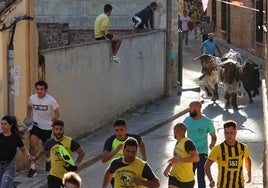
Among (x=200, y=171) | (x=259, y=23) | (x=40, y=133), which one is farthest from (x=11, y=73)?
(x=259, y=23)

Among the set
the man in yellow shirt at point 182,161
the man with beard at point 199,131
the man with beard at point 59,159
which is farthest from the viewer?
the man with beard at point 199,131

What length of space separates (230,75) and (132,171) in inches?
565

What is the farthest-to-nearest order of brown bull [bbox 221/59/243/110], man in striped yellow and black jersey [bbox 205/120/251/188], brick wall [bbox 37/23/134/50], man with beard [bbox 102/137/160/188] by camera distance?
brick wall [bbox 37/23/134/50] → brown bull [bbox 221/59/243/110] → man in striped yellow and black jersey [bbox 205/120/251/188] → man with beard [bbox 102/137/160/188]

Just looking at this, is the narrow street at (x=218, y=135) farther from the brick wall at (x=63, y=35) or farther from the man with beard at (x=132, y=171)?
the man with beard at (x=132, y=171)

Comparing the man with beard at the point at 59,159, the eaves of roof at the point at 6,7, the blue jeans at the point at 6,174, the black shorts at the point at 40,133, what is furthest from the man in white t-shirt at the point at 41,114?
the man with beard at the point at 59,159

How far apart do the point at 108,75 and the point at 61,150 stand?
9803 mm

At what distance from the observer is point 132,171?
366 inches

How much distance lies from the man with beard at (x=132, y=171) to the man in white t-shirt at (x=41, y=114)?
4.59m

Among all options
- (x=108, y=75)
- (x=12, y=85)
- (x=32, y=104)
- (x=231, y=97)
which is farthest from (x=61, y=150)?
(x=231, y=97)

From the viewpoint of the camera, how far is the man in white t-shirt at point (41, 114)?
13.9 meters

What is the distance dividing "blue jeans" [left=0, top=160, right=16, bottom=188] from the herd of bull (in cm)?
1253

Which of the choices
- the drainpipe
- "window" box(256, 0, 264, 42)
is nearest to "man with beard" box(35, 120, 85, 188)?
the drainpipe

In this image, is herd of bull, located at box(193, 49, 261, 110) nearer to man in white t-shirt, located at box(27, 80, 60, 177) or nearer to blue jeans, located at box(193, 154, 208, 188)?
man in white t-shirt, located at box(27, 80, 60, 177)

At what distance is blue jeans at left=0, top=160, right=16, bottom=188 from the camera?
11.4 meters
